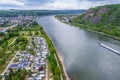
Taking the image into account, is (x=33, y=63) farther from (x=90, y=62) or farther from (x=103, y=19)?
(x=103, y=19)

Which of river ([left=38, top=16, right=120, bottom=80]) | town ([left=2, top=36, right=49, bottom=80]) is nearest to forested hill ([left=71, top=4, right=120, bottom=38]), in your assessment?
river ([left=38, top=16, right=120, bottom=80])

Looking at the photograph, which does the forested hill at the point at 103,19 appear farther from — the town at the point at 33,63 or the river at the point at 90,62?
the town at the point at 33,63

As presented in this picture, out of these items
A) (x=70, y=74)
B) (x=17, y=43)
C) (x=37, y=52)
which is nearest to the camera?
(x=70, y=74)

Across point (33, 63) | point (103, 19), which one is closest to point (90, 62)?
point (33, 63)

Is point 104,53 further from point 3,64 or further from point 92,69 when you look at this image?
point 3,64

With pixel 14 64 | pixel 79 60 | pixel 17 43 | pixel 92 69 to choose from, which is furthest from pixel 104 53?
pixel 17 43

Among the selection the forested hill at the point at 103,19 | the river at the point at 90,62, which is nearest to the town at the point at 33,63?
the river at the point at 90,62

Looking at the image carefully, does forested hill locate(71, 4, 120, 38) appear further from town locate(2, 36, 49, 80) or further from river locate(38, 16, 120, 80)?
town locate(2, 36, 49, 80)

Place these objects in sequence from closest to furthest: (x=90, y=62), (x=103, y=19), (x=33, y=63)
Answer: (x=33, y=63) < (x=90, y=62) < (x=103, y=19)

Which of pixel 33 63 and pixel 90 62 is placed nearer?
pixel 33 63

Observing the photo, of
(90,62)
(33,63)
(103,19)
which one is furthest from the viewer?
(103,19)

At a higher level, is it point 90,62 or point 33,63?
point 33,63
